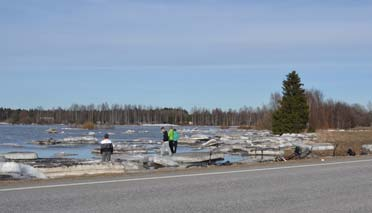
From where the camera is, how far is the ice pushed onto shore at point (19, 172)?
1717 centimetres

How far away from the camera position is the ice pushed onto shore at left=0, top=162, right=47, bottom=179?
1717 cm

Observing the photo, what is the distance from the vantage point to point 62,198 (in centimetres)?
1088

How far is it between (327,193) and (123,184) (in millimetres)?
4659

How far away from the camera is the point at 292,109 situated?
66438mm

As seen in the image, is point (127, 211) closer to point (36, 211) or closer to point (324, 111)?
point (36, 211)

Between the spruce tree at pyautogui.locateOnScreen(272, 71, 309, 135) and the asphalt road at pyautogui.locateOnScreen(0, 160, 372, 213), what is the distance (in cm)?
5124

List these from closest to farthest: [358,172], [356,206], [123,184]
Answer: [356,206] → [123,184] → [358,172]

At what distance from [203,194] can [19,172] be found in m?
8.43

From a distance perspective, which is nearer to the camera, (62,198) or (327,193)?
(62,198)

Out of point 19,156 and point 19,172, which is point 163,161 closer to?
point 19,156

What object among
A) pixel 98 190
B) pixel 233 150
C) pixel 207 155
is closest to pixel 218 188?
pixel 98 190

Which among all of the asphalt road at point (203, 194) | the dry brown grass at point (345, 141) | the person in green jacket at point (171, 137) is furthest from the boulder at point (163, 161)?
the asphalt road at point (203, 194)

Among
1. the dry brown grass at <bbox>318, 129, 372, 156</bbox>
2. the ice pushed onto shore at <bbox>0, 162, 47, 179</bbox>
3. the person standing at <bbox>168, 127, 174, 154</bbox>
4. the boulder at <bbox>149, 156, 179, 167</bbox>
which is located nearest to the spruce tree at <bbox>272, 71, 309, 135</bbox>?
the dry brown grass at <bbox>318, 129, 372, 156</bbox>

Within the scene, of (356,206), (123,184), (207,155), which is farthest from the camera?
(207,155)
